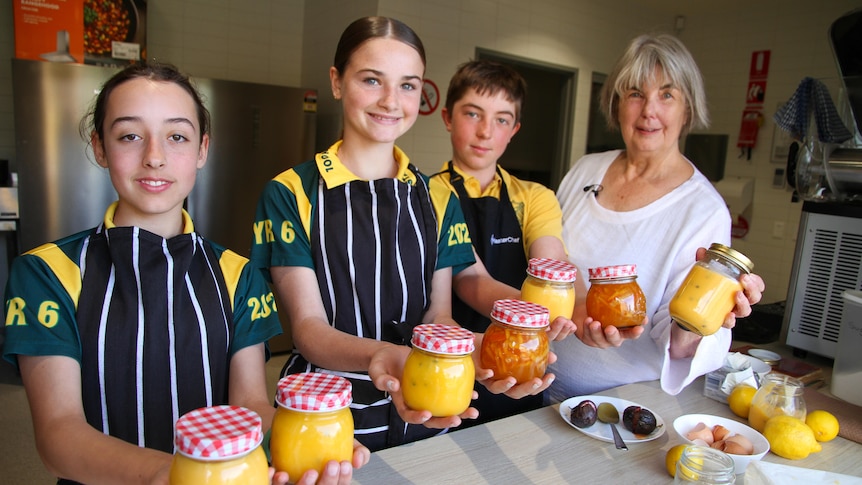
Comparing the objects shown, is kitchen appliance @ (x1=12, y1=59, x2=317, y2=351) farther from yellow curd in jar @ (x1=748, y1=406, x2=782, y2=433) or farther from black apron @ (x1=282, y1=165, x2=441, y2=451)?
yellow curd in jar @ (x1=748, y1=406, x2=782, y2=433)

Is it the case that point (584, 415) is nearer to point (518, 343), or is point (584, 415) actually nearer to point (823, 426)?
point (518, 343)

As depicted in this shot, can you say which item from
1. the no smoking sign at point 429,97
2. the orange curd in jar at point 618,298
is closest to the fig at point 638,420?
the orange curd in jar at point 618,298

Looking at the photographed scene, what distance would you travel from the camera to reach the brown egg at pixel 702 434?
1256mm

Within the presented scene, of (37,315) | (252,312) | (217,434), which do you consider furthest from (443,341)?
(37,315)

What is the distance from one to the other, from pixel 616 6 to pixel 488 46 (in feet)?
5.65

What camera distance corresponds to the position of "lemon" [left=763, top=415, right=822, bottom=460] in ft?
4.13

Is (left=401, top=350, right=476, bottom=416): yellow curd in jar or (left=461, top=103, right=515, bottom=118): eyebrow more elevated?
(left=461, top=103, right=515, bottom=118): eyebrow

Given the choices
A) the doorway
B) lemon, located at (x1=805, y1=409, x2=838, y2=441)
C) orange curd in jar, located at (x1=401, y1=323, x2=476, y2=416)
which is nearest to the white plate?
lemon, located at (x1=805, y1=409, x2=838, y2=441)

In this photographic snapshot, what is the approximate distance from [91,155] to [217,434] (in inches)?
128

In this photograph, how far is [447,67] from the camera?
4.34 meters

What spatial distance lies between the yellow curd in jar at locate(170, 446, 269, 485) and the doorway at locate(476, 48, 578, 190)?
481 centimetres

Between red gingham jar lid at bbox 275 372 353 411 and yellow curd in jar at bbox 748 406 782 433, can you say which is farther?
yellow curd in jar at bbox 748 406 782 433

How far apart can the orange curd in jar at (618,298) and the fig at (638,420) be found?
0.22 m

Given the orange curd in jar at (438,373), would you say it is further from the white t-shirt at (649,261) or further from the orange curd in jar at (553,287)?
the white t-shirt at (649,261)
